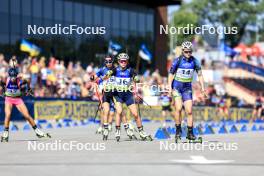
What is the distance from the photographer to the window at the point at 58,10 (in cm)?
4166

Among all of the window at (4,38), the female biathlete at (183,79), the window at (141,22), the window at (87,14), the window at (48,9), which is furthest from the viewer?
the window at (141,22)

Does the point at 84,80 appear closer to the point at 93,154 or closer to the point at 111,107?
the point at 111,107

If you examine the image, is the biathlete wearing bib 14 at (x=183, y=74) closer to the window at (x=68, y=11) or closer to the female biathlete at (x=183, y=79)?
the female biathlete at (x=183, y=79)

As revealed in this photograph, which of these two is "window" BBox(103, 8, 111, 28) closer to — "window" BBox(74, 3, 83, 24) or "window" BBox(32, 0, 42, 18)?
"window" BBox(74, 3, 83, 24)

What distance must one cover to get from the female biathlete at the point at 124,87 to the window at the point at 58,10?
27.0m

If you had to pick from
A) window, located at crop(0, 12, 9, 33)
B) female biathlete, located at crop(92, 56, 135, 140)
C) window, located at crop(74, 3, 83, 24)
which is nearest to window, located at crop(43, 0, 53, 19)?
window, located at crop(74, 3, 83, 24)

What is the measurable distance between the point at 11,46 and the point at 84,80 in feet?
26.2

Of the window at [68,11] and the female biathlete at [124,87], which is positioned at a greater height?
the window at [68,11]

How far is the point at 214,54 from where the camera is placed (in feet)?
239

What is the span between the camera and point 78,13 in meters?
44.1

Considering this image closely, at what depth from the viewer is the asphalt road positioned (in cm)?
899

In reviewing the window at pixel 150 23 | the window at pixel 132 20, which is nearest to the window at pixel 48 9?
the window at pixel 132 20

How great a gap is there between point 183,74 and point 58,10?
28.7 metres

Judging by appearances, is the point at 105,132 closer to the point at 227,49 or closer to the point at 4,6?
the point at 4,6
